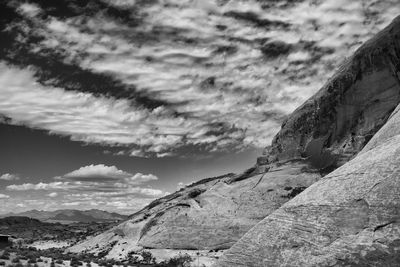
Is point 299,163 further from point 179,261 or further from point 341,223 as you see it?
point 341,223

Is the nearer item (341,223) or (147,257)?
(341,223)

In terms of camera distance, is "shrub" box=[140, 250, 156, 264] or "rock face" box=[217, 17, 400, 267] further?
"shrub" box=[140, 250, 156, 264]

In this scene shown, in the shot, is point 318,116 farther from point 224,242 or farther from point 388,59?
point 224,242

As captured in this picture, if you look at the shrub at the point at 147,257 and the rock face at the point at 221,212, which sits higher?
the rock face at the point at 221,212

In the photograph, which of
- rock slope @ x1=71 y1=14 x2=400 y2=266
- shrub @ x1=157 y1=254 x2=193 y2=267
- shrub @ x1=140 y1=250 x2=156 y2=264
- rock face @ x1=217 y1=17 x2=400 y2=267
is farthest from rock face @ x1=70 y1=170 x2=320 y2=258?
rock face @ x1=217 y1=17 x2=400 y2=267

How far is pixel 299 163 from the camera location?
49281 millimetres

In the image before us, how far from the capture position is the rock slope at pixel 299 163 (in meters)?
43.8

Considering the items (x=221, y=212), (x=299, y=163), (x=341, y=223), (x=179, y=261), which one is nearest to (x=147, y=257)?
(x=179, y=261)

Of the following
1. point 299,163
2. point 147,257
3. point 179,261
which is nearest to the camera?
point 179,261

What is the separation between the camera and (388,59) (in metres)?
46.8

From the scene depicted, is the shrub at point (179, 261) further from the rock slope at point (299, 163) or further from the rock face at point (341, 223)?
the rock face at point (341, 223)

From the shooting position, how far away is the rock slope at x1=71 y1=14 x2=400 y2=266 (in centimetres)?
4378

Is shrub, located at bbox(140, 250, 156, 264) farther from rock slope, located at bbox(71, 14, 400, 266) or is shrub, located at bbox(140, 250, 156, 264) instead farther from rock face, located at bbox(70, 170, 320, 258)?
rock slope, located at bbox(71, 14, 400, 266)

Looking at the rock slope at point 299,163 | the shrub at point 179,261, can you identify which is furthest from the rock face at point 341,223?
the rock slope at point 299,163
